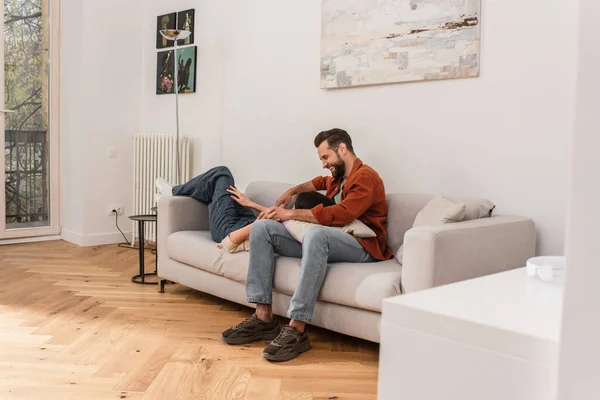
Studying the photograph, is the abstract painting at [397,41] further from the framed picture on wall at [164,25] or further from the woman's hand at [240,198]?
the framed picture on wall at [164,25]

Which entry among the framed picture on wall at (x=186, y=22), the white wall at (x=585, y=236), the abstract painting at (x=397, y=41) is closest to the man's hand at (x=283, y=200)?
the abstract painting at (x=397, y=41)

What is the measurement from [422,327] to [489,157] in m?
2.62

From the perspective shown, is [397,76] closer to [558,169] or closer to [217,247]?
[558,169]

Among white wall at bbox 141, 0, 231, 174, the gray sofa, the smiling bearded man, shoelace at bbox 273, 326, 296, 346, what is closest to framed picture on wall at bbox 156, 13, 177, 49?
white wall at bbox 141, 0, 231, 174

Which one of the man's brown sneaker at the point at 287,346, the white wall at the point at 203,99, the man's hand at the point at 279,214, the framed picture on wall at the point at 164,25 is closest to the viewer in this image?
the man's brown sneaker at the point at 287,346

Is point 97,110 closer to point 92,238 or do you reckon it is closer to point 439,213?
point 92,238

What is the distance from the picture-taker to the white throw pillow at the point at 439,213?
2793 millimetres

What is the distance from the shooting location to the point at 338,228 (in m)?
3.07

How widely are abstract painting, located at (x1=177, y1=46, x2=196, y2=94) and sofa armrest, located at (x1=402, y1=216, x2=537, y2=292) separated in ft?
9.96

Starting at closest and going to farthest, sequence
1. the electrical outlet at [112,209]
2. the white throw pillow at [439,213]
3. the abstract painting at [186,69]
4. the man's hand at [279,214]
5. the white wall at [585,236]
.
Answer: the white wall at [585,236] < the white throw pillow at [439,213] < the man's hand at [279,214] < the abstract painting at [186,69] < the electrical outlet at [112,209]

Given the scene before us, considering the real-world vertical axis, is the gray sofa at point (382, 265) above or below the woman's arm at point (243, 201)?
below

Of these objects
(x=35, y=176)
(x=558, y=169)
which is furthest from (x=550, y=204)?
(x=35, y=176)

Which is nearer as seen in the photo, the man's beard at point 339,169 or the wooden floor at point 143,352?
the wooden floor at point 143,352

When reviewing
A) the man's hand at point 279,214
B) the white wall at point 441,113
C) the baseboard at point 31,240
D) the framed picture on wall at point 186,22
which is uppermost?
the framed picture on wall at point 186,22
